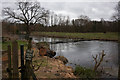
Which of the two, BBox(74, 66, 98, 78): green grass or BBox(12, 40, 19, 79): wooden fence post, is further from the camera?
BBox(74, 66, 98, 78): green grass

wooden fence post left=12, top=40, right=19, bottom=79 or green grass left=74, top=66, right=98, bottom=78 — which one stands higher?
wooden fence post left=12, top=40, right=19, bottom=79

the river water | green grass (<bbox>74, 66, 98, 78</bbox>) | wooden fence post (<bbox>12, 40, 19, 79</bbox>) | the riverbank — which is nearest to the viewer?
wooden fence post (<bbox>12, 40, 19, 79</bbox>)

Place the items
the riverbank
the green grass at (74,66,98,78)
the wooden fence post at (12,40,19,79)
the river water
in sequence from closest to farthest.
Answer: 1. the wooden fence post at (12,40,19,79)
2. the green grass at (74,66,98,78)
3. the river water
4. the riverbank

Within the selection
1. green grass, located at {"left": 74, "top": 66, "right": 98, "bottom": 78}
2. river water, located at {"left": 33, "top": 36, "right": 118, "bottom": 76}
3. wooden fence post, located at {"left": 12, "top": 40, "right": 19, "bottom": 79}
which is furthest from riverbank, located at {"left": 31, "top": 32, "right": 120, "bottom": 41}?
wooden fence post, located at {"left": 12, "top": 40, "right": 19, "bottom": 79}

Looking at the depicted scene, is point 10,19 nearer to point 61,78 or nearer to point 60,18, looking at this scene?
point 61,78

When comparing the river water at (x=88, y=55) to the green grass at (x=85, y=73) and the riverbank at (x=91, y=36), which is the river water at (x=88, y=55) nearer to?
the green grass at (x=85, y=73)

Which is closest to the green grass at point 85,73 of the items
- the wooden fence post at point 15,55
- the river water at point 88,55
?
the river water at point 88,55

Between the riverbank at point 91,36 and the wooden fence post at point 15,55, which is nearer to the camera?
the wooden fence post at point 15,55

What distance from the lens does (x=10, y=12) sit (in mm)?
21859

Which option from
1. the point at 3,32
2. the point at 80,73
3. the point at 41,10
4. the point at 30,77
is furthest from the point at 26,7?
the point at 30,77

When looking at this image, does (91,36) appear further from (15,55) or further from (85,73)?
(15,55)

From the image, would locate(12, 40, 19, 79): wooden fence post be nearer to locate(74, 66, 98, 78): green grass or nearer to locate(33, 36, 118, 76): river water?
locate(74, 66, 98, 78): green grass

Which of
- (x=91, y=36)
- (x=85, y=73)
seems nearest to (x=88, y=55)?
(x=85, y=73)

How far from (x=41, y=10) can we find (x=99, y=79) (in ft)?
72.6
